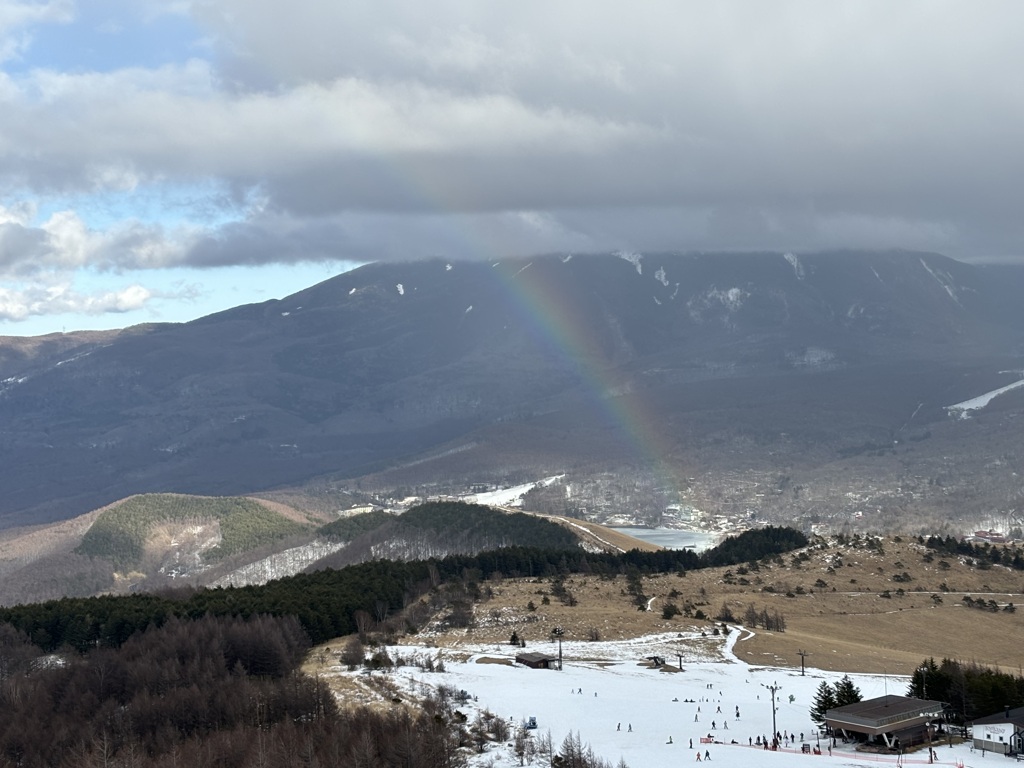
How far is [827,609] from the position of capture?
127 meters

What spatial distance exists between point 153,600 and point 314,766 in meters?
59.2

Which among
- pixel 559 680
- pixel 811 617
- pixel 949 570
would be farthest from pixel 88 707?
pixel 949 570

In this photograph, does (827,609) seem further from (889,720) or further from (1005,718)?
(889,720)

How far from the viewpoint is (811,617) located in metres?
123

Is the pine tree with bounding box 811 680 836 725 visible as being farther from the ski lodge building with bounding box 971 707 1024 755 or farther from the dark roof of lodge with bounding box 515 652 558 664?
the dark roof of lodge with bounding box 515 652 558 664

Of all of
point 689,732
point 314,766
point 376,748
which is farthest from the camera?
point 689,732

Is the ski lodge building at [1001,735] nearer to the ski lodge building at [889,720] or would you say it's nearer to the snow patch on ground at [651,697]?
the snow patch on ground at [651,697]

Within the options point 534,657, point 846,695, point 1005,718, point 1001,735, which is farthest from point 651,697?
point 1001,735

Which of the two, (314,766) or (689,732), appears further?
(689,732)

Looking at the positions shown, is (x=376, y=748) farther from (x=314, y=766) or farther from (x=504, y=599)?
(x=504, y=599)

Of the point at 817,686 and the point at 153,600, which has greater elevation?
the point at 153,600

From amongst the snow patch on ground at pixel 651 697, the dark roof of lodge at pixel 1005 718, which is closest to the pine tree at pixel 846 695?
the snow patch on ground at pixel 651 697

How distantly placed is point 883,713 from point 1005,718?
7911mm

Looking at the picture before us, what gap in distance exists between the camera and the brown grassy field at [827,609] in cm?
10838
